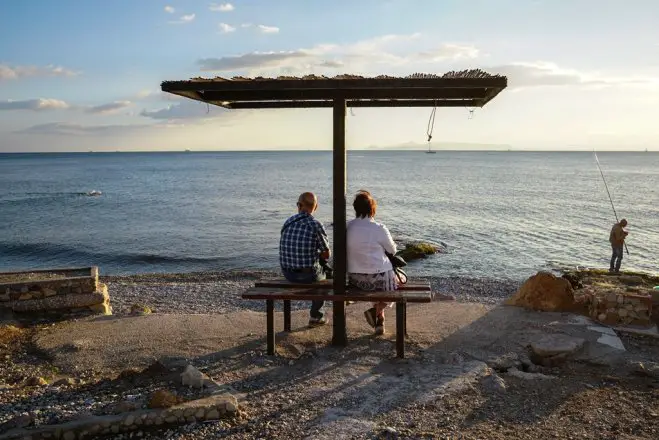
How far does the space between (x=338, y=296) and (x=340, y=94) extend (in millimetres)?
2395

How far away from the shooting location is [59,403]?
17.6 feet

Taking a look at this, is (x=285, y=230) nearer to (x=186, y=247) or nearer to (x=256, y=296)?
(x=256, y=296)

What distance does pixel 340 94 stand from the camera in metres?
6.74

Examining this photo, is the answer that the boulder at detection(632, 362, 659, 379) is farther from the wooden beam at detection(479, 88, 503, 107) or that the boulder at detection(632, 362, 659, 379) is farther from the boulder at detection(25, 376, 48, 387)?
the boulder at detection(25, 376, 48, 387)

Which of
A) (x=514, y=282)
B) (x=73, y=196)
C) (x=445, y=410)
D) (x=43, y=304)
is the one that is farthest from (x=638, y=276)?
(x=73, y=196)

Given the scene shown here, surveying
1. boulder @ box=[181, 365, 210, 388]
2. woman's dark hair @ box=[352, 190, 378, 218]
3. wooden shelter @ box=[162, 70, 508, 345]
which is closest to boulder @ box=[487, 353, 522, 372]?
wooden shelter @ box=[162, 70, 508, 345]

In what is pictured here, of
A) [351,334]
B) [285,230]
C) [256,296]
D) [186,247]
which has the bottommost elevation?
[186,247]

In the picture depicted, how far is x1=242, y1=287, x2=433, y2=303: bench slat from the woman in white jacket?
0.20 m

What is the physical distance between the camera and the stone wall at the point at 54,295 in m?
8.50

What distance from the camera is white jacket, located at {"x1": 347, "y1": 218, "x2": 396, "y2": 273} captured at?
6.86 m

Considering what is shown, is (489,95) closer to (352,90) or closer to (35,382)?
(352,90)

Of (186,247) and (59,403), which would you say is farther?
(186,247)

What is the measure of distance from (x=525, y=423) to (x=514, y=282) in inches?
524

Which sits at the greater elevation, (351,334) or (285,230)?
(285,230)
